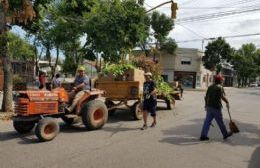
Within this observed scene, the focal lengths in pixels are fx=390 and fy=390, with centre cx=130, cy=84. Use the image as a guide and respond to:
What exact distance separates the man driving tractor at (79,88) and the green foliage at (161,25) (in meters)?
38.8

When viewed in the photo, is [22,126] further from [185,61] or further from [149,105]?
[185,61]

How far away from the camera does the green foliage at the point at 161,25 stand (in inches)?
1944

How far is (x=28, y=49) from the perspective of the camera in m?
37.5

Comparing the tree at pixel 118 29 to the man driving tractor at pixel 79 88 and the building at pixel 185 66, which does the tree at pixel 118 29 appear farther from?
the building at pixel 185 66

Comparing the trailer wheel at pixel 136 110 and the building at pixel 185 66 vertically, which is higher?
the building at pixel 185 66

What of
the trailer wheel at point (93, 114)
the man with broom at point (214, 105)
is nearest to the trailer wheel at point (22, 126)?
the trailer wheel at point (93, 114)

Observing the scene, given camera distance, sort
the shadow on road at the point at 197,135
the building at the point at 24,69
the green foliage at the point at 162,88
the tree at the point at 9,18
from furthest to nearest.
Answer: the building at the point at 24,69, the green foliage at the point at 162,88, the tree at the point at 9,18, the shadow on road at the point at 197,135

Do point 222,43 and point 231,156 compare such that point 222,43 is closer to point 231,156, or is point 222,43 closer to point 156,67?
point 156,67

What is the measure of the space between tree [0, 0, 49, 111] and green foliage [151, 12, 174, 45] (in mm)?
35718

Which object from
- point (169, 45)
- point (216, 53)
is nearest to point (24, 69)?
point (169, 45)

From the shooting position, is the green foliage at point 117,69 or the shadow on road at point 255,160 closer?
the shadow on road at point 255,160

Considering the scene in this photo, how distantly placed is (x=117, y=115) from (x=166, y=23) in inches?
1407

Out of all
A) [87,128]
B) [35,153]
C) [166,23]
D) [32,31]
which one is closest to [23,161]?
[35,153]

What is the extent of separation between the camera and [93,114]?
37.1 ft
